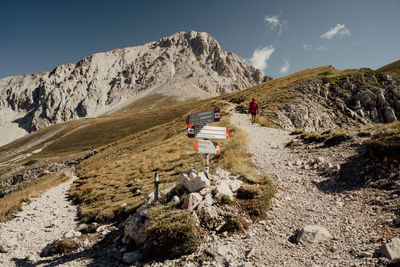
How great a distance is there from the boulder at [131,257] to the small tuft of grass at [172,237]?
550mm

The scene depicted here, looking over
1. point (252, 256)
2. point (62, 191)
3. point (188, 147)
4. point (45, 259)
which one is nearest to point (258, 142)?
point (188, 147)

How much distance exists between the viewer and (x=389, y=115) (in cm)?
3519

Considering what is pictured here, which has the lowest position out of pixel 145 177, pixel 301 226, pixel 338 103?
pixel 145 177

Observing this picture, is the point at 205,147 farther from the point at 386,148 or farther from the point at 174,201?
the point at 386,148

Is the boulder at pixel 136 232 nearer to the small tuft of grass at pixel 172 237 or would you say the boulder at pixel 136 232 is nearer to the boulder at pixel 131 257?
the boulder at pixel 131 257

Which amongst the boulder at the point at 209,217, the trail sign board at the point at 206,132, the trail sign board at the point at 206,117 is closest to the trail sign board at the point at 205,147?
the trail sign board at the point at 206,132

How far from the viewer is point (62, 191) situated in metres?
21.8

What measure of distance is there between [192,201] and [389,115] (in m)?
45.1

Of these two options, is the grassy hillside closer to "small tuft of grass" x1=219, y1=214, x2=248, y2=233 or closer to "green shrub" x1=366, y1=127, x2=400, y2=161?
"green shrub" x1=366, y1=127, x2=400, y2=161

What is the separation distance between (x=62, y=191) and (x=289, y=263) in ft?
81.1

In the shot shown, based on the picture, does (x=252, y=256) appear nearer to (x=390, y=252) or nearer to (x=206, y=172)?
(x=390, y=252)

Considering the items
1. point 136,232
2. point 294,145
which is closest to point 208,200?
point 136,232

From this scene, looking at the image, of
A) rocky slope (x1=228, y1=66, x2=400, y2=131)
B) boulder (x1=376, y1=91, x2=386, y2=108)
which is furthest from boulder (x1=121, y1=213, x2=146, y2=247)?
boulder (x1=376, y1=91, x2=386, y2=108)

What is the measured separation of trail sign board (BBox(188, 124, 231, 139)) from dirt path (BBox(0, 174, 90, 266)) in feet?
22.2
